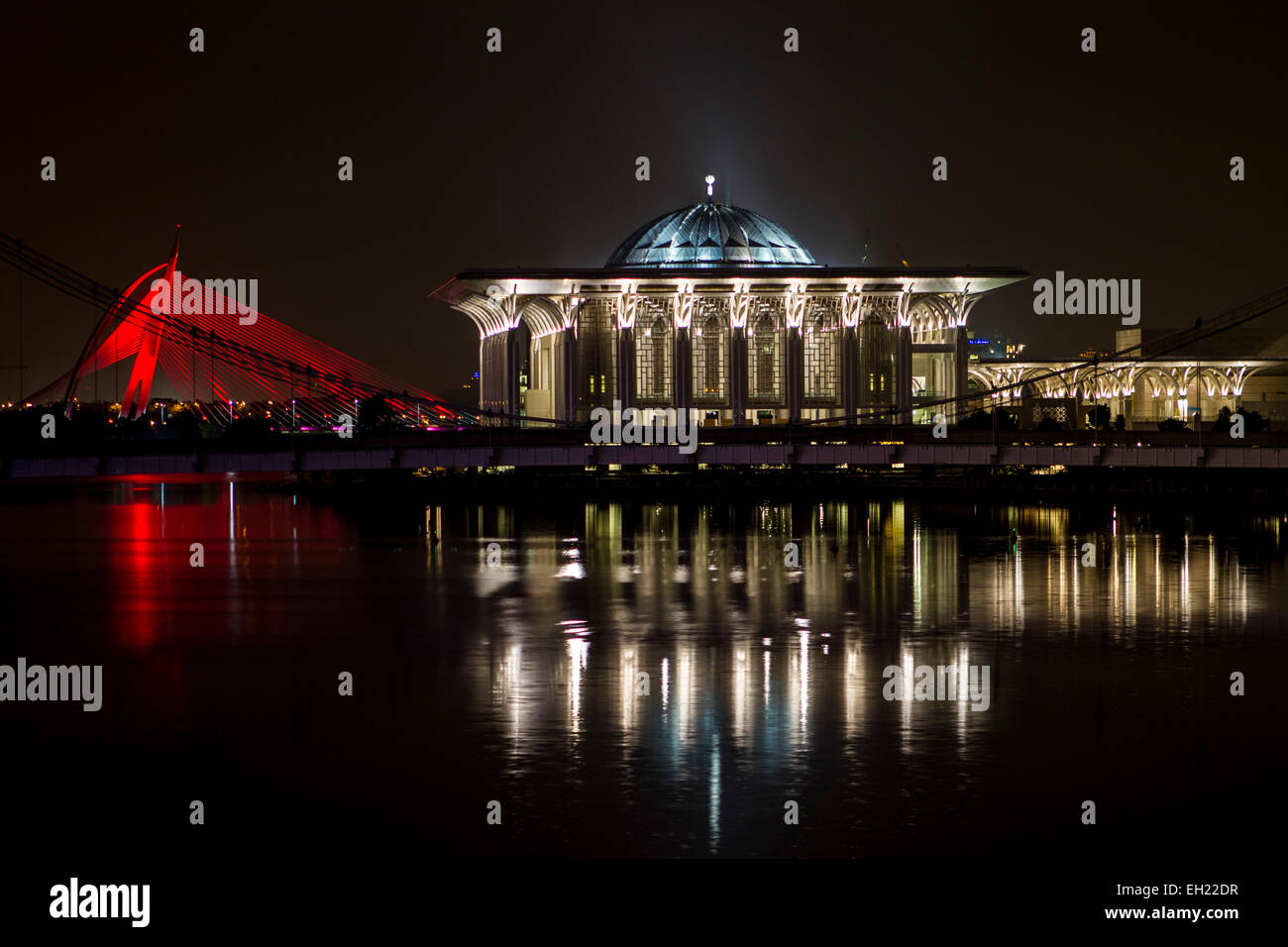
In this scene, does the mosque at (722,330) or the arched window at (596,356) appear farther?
the arched window at (596,356)

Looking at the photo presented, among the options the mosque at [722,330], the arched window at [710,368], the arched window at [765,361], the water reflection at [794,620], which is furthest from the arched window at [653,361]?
the water reflection at [794,620]

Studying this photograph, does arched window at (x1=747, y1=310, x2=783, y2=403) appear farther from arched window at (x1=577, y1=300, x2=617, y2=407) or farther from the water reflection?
the water reflection

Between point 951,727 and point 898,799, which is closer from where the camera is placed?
point 898,799

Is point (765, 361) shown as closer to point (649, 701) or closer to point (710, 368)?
point (710, 368)

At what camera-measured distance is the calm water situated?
2972 cm

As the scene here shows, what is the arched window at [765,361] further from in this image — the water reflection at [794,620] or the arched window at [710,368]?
the water reflection at [794,620]

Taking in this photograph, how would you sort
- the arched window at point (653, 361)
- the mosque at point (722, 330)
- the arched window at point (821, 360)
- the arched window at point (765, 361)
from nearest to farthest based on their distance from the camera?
the mosque at point (722, 330) < the arched window at point (653, 361) < the arched window at point (821, 360) < the arched window at point (765, 361)

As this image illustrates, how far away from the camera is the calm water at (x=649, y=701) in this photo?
1170 inches

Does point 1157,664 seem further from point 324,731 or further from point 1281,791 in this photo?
point 324,731

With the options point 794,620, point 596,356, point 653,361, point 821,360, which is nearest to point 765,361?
point 821,360
